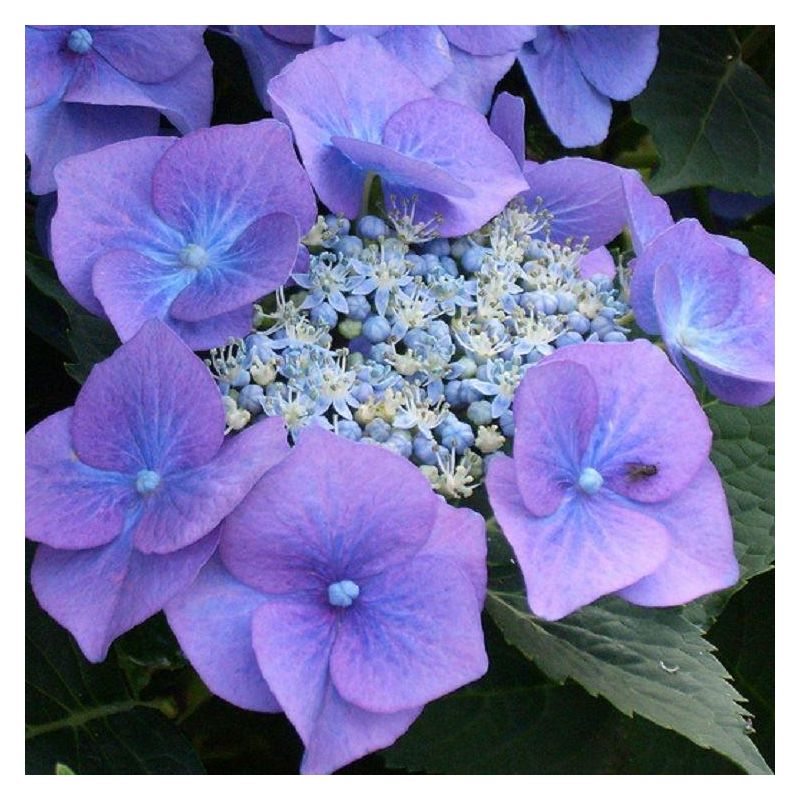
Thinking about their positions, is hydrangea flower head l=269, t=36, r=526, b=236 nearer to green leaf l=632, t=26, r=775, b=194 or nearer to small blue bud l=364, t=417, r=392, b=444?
small blue bud l=364, t=417, r=392, b=444

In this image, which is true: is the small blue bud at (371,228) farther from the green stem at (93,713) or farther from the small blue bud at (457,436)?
the green stem at (93,713)

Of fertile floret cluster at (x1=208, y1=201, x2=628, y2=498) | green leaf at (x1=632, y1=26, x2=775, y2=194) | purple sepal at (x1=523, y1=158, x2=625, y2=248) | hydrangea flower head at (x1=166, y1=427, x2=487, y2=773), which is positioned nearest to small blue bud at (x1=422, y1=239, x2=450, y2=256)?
fertile floret cluster at (x1=208, y1=201, x2=628, y2=498)

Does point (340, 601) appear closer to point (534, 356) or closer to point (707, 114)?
point (534, 356)

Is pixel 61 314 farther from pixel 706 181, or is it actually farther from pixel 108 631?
pixel 706 181

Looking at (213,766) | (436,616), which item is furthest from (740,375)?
(213,766)

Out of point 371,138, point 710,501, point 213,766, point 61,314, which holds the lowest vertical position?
point 213,766

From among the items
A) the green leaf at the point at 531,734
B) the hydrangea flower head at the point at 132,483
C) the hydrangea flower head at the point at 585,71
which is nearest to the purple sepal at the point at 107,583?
the hydrangea flower head at the point at 132,483
